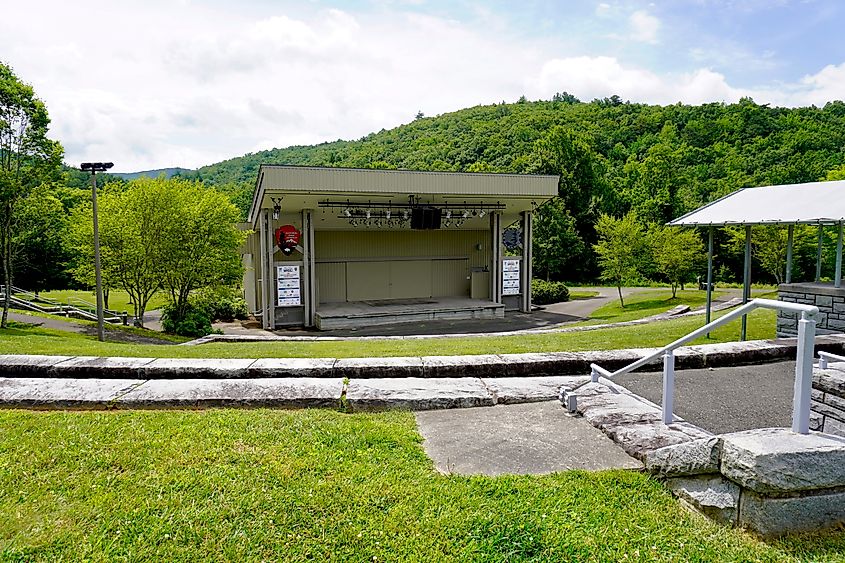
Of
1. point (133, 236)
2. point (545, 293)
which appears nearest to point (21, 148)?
point (133, 236)

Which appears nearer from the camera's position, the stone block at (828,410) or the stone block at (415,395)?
the stone block at (828,410)

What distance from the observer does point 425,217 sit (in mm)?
21125

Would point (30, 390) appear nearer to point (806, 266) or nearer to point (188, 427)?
point (188, 427)

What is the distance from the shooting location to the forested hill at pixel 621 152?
39812mm

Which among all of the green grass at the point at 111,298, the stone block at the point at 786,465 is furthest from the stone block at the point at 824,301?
the green grass at the point at 111,298

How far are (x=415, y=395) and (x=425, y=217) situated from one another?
16.6m

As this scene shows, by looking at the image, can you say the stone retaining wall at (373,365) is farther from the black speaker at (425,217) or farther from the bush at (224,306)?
the bush at (224,306)

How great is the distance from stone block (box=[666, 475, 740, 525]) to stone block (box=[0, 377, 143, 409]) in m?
4.50

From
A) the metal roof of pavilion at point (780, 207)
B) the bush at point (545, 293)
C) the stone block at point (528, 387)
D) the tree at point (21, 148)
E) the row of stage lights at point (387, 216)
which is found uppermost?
the tree at point (21, 148)

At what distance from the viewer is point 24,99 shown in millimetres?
17531

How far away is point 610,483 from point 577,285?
41958 mm

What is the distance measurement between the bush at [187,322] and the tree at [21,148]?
5023 millimetres

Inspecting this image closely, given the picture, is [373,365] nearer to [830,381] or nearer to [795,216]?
[830,381]

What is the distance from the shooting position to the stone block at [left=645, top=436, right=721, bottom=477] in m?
2.96
